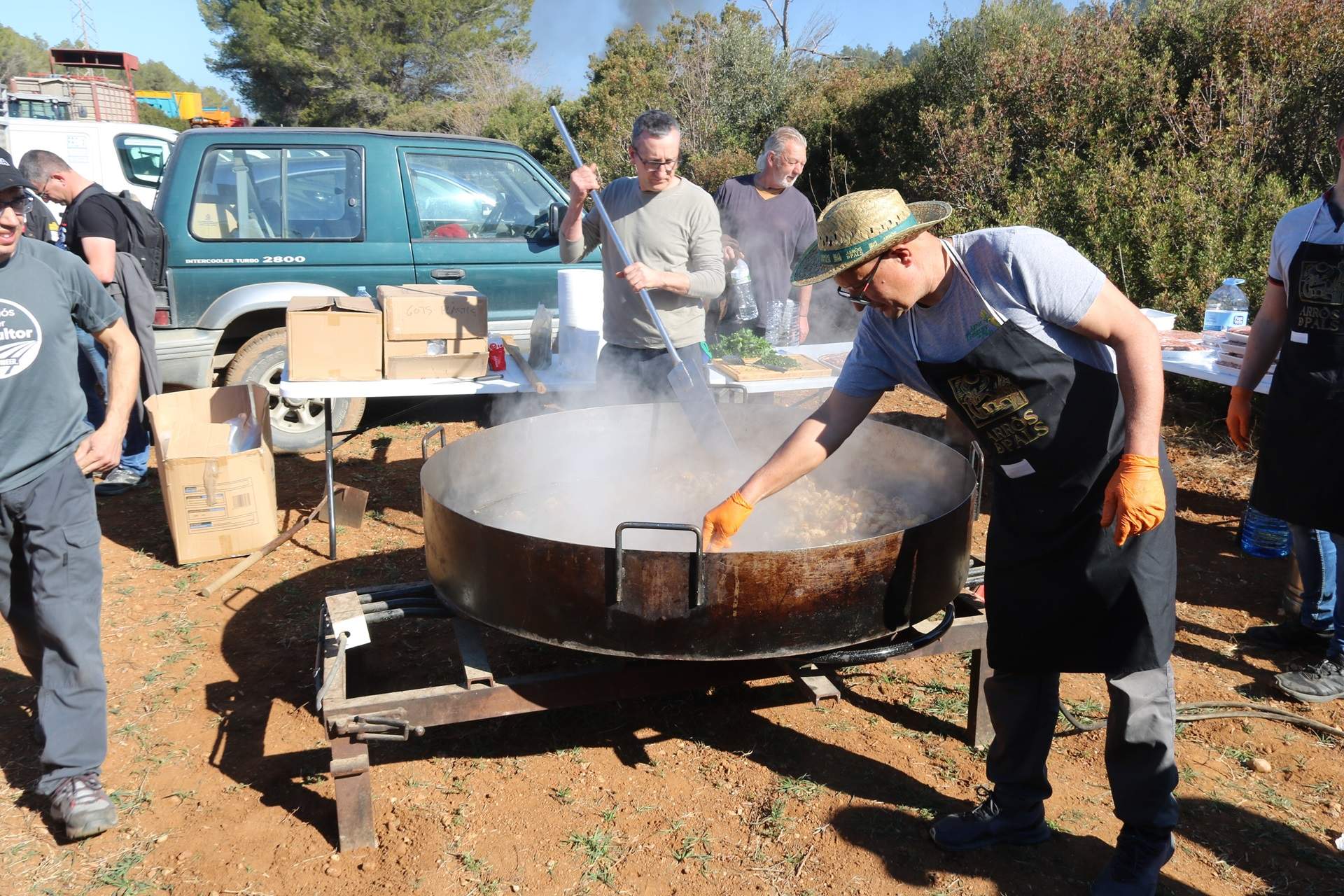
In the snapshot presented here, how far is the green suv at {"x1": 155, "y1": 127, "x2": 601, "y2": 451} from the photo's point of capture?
6059 mm

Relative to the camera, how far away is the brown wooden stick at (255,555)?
14.7ft

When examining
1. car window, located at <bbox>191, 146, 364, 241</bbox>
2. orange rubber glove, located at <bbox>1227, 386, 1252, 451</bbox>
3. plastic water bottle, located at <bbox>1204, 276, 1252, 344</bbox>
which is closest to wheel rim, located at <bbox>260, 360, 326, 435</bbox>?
car window, located at <bbox>191, 146, 364, 241</bbox>

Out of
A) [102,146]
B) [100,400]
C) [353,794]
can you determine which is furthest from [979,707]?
[102,146]

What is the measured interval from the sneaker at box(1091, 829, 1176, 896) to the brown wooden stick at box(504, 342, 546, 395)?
3.31m

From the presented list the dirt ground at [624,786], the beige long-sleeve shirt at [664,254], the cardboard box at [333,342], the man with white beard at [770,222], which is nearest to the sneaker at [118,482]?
the dirt ground at [624,786]

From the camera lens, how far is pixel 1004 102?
34.3 feet

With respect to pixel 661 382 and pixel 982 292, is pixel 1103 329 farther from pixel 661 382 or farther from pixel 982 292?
pixel 661 382

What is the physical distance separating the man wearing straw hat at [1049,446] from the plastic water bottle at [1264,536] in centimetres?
296

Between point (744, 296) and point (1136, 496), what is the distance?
4034mm

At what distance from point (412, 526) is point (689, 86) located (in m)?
14.8

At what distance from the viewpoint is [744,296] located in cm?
593

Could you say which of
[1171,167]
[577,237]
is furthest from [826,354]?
[1171,167]

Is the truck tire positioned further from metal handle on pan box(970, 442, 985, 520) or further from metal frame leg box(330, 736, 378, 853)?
metal handle on pan box(970, 442, 985, 520)

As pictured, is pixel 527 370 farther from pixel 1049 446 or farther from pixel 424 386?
pixel 1049 446
